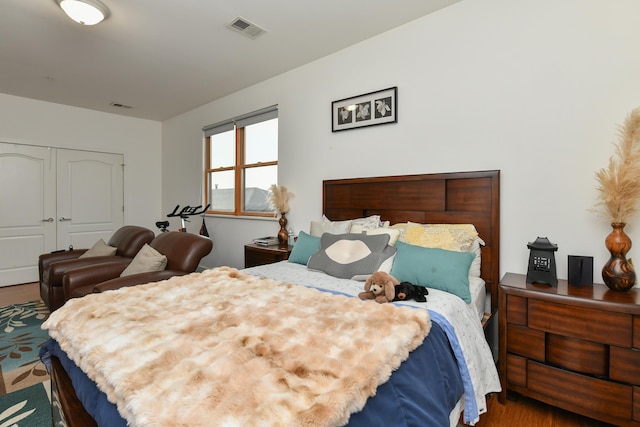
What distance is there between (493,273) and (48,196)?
615cm

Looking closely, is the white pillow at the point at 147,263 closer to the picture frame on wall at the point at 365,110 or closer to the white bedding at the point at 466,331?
the white bedding at the point at 466,331

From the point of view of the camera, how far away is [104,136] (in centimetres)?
542

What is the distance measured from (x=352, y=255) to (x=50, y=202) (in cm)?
525

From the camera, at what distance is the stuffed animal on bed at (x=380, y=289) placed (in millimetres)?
1685

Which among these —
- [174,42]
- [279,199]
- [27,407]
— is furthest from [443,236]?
[174,42]

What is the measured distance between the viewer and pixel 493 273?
2299 mm

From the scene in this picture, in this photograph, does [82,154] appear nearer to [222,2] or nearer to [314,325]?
[222,2]

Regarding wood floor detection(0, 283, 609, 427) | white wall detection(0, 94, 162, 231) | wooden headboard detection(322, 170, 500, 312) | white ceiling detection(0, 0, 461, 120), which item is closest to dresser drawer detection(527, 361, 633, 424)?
wood floor detection(0, 283, 609, 427)

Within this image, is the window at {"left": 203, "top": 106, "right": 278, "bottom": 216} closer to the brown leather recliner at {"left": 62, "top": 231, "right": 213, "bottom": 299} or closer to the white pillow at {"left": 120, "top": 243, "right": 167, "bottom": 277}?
the brown leather recliner at {"left": 62, "top": 231, "right": 213, "bottom": 299}

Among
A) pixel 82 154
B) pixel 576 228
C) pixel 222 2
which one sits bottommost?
pixel 576 228

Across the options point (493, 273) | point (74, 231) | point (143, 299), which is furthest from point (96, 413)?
point (74, 231)

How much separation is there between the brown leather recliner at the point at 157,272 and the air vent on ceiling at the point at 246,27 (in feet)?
6.24

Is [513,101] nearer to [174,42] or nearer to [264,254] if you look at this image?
[264,254]

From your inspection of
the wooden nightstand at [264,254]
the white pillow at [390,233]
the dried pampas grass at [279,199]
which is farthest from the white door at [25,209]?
the white pillow at [390,233]
